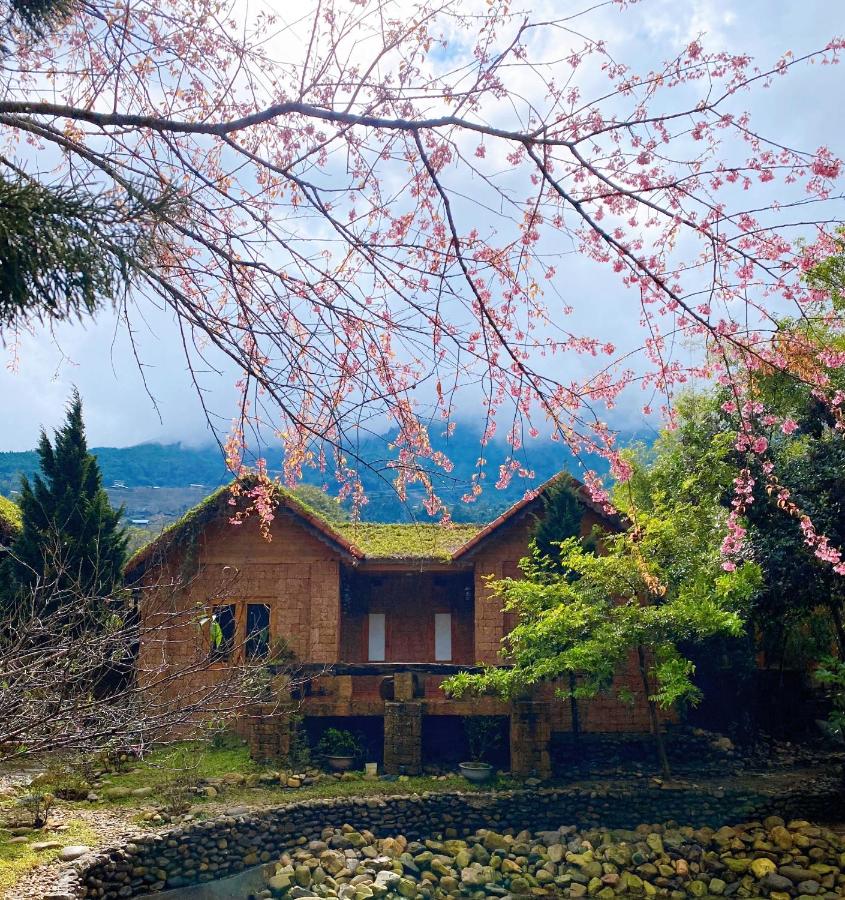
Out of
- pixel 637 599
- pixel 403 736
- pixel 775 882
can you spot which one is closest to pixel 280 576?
pixel 403 736

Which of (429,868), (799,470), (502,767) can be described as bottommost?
(429,868)

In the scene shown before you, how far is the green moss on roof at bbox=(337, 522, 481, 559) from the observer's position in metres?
18.4

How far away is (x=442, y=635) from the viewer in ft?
65.1

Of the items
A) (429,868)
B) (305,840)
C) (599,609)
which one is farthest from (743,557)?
(305,840)

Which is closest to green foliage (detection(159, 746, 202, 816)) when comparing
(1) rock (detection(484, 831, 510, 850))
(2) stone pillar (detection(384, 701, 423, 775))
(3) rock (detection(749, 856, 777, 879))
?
(2) stone pillar (detection(384, 701, 423, 775))

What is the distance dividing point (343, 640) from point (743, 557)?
9209 mm

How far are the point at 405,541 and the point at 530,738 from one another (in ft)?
19.5

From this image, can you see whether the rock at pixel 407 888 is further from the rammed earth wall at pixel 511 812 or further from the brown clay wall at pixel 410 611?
the brown clay wall at pixel 410 611

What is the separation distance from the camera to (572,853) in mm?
13125

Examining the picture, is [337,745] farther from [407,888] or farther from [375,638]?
[375,638]

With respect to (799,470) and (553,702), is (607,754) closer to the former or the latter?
(553,702)

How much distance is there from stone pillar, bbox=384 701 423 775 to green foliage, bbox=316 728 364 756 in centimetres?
77

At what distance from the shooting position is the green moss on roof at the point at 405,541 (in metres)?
18.4

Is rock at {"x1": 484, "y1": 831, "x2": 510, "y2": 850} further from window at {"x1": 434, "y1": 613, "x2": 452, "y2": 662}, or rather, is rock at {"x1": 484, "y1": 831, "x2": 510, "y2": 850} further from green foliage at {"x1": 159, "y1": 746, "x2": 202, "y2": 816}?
window at {"x1": 434, "y1": 613, "x2": 452, "y2": 662}
